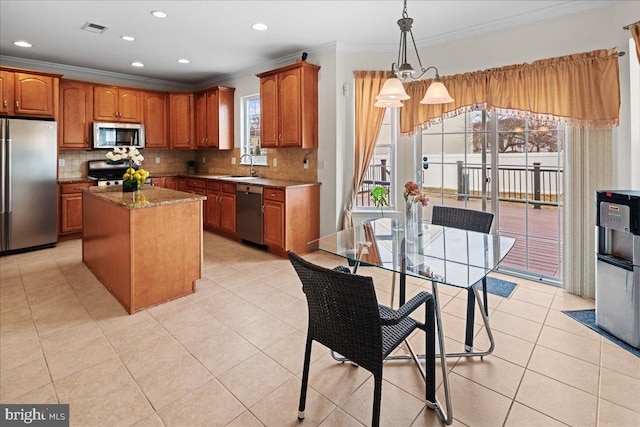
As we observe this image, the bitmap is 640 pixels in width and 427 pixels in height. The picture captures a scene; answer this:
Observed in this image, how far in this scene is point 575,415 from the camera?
1802mm

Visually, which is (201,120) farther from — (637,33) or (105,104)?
(637,33)

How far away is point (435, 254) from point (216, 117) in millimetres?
5076

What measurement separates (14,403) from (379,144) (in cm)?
410

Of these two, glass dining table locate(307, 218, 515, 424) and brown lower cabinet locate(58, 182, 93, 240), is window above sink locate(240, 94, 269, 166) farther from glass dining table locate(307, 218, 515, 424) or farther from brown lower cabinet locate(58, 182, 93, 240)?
glass dining table locate(307, 218, 515, 424)

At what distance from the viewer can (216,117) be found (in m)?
6.14

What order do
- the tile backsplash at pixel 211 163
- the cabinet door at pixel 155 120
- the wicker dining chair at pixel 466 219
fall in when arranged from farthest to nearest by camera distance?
the cabinet door at pixel 155 120 < the tile backsplash at pixel 211 163 < the wicker dining chair at pixel 466 219

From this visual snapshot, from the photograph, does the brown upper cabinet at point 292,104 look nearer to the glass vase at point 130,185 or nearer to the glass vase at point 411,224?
the glass vase at point 130,185

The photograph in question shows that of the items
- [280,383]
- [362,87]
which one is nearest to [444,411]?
[280,383]

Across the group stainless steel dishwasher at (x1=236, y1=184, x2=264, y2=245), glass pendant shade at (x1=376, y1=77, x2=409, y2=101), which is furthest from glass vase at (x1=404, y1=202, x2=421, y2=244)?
stainless steel dishwasher at (x1=236, y1=184, x2=264, y2=245)

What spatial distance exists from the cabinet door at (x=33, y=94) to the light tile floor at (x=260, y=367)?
270cm

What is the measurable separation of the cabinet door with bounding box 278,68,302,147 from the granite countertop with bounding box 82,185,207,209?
1.72 m

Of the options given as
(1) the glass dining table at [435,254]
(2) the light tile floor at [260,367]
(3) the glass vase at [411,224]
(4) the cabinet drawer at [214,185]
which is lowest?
(2) the light tile floor at [260,367]

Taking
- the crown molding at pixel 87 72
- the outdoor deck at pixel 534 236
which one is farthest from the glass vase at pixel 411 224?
the crown molding at pixel 87 72

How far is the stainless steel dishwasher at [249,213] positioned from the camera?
482cm
